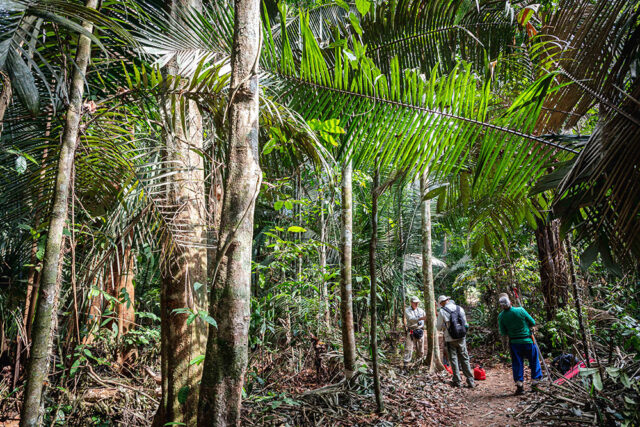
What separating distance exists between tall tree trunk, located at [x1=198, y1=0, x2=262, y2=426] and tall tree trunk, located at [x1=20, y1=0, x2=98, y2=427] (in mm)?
814

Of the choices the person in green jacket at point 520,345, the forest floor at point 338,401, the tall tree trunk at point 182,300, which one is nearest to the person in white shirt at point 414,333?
the forest floor at point 338,401

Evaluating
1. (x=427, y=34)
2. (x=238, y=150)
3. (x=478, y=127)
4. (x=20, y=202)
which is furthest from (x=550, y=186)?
(x=20, y=202)

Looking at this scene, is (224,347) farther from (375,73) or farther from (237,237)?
(375,73)

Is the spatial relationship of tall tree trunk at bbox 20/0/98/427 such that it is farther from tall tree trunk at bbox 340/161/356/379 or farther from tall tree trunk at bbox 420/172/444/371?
tall tree trunk at bbox 420/172/444/371

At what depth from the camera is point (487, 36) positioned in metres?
4.75

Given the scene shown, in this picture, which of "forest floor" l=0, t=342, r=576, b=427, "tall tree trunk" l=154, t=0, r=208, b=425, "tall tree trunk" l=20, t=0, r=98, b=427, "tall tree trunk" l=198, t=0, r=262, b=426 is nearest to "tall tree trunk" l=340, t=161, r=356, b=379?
"forest floor" l=0, t=342, r=576, b=427

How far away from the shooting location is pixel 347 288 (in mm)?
4953

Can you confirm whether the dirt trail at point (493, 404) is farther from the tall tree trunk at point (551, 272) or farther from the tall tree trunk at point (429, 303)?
the tall tree trunk at point (551, 272)

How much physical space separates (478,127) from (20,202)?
3.87m

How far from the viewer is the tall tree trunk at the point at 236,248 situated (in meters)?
1.39

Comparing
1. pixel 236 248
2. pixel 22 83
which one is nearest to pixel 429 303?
pixel 236 248

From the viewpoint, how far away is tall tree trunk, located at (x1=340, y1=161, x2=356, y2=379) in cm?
480

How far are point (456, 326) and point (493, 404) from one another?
5.02ft

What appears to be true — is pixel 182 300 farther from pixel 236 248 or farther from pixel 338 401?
pixel 338 401
